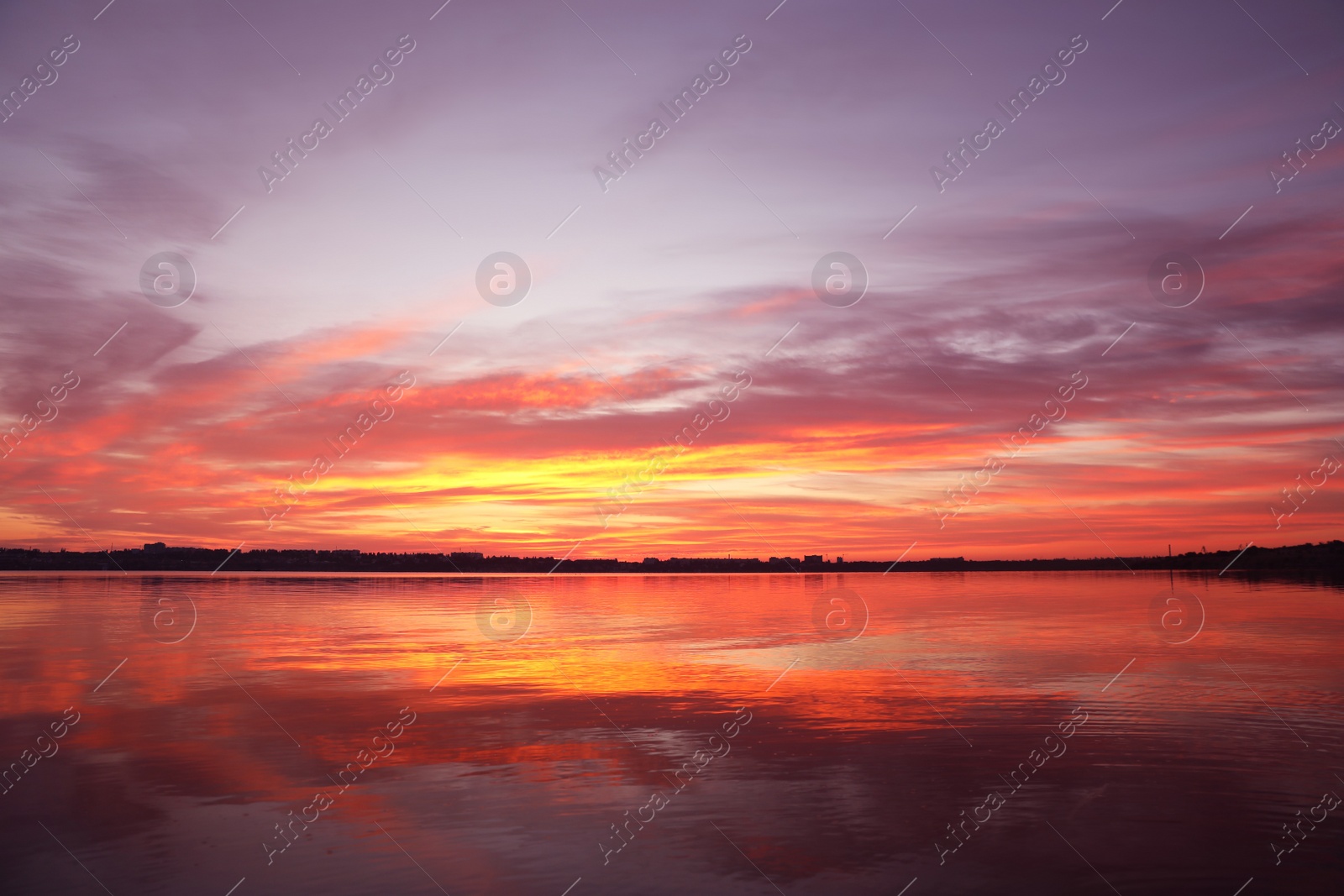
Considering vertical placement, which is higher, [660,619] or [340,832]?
[660,619]

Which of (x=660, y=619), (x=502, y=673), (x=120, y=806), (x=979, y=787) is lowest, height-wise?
(x=979, y=787)

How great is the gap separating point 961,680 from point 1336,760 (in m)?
9.14

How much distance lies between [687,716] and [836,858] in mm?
8421

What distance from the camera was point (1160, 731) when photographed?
1695cm

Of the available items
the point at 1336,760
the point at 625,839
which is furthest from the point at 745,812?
the point at 1336,760

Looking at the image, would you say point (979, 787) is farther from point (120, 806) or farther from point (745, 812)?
point (120, 806)

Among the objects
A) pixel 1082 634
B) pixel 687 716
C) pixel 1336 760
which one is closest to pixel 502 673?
pixel 687 716

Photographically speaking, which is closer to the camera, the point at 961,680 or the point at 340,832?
the point at 340,832

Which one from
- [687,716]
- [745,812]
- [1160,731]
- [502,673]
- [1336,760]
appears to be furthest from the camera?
[502,673]

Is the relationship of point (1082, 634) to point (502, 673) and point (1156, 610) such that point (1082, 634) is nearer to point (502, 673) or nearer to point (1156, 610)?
point (1156, 610)

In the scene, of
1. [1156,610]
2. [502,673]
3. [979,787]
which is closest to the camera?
[979,787]

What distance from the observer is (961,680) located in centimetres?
2311

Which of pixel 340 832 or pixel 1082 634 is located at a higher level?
pixel 1082 634

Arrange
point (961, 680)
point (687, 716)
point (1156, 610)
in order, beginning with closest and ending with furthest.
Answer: point (687, 716)
point (961, 680)
point (1156, 610)
